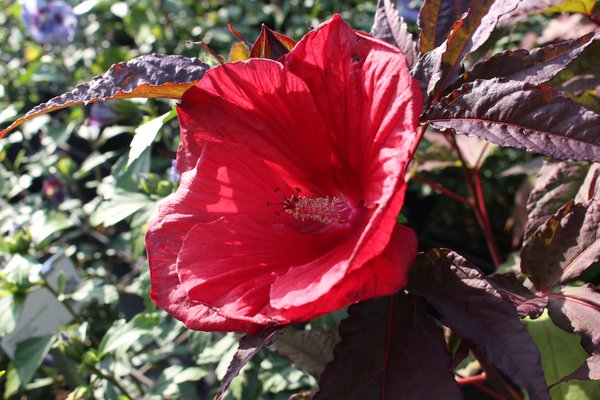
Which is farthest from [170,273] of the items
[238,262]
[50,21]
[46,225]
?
[50,21]

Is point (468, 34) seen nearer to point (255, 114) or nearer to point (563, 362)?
point (255, 114)

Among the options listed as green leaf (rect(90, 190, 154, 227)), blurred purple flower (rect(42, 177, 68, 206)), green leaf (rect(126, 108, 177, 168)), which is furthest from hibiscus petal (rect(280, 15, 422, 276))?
blurred purple flower (rect(42, 177, 68, 206))

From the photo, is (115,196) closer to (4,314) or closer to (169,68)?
(4,314)

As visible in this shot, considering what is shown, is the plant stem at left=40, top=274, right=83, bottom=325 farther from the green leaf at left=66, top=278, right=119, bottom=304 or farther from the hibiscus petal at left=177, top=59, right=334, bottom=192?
the hibiscus petal at left=177, top=59, right=334, bottom=192

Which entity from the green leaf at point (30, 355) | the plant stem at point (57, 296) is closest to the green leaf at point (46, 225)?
the plant stem at point (57, 296)

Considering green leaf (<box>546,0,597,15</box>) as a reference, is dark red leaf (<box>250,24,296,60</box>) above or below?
above

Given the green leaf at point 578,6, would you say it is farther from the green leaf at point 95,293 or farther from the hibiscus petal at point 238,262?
the green leaf at point 95,293
